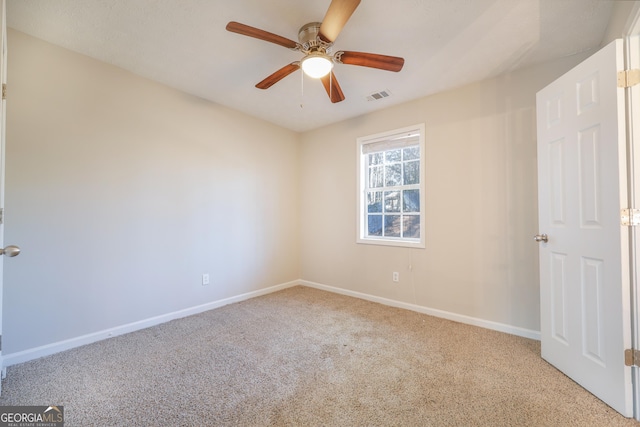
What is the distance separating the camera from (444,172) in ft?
9.49

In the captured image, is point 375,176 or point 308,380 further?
point 375,176

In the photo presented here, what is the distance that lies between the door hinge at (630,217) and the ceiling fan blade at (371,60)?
1.56 m

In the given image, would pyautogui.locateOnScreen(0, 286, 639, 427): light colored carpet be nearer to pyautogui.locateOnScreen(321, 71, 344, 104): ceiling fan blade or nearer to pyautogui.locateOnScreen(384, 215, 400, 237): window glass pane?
pyautogui.locateOnScreen(384, 215, 400, 237): window glass pane

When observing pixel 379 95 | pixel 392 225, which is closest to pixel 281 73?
pixel 379 95

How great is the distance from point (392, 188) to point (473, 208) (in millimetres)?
974

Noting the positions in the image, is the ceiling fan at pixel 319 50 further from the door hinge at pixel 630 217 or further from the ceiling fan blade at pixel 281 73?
the door hinge at pixel 630 217

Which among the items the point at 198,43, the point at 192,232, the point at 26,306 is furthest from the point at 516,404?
the point at 26,306

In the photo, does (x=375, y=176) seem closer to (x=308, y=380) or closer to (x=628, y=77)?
(x=628, y=77)

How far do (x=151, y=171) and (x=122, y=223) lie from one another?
1.90ft

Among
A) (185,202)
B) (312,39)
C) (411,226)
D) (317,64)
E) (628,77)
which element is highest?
(312,39)

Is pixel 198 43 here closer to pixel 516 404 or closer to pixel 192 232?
pixel 192 232

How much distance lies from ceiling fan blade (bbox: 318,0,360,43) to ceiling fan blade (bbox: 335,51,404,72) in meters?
0.19

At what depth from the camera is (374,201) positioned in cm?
359

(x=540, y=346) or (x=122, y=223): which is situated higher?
(x=122, y=223)
